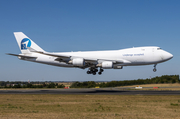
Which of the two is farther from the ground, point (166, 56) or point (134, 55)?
point (134, 55)

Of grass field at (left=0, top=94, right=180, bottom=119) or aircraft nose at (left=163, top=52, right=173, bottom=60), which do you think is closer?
grass field at (left=0, top=94, right=180, bottom=119)

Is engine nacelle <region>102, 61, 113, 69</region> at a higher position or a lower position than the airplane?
lower

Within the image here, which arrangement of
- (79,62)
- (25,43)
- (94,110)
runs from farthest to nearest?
(25,43) → (79,62) → (94,110)

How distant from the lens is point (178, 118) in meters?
16.2

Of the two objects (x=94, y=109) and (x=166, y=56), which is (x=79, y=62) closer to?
(x=166, y=56)

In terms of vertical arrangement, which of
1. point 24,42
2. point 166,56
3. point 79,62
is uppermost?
point 24,42

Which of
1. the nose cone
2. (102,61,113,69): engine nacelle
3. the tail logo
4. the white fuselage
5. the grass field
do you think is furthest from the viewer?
the tail logo

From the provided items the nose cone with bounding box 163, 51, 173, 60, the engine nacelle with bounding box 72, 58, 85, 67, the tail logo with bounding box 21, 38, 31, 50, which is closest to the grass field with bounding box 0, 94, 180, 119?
the nose cone with bounding box 163, 51, 173, 60

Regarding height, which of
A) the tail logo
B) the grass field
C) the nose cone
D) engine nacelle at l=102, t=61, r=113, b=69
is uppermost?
the tail logo

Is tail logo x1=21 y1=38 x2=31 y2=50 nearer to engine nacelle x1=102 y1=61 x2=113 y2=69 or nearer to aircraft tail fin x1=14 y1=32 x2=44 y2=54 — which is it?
aircraft tail fin x1=14 y1=32 x2=44 y2=54

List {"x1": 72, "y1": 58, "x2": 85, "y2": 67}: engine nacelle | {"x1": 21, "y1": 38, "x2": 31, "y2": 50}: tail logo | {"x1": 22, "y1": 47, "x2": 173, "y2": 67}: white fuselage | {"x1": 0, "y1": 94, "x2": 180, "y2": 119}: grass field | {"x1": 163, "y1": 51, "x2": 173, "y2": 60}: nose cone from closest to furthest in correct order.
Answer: {"x1": 0, "y1": 94, "x2": 180, "y2": 119}: grass field < {"x1": 163, "y1": 51, "x2": 173, "y2": 60}: nose cone < {"x1": 22, "y1": 47, "x2": 173, "y2": 67}: white fuselage < {"x1": 72, "y1": 58, "x2": 85, "y2": 67}: engine nacelle < {"x1": 21, "y1": 38, "x2": 31, "y2": 50}: tail logo

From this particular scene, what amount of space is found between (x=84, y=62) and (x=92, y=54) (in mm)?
2902

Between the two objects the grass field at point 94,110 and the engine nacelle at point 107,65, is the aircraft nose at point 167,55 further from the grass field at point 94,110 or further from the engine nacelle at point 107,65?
the grass field at point 94,110

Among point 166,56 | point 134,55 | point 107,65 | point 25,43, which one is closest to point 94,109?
point 107,65
